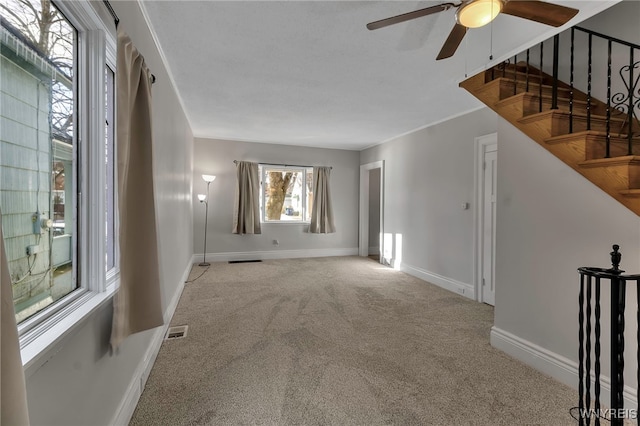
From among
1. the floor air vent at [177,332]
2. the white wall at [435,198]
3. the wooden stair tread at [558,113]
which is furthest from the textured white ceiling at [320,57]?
the floor air vent at [177,332]

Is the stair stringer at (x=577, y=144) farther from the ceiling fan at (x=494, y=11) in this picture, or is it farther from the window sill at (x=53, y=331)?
the window sill at (x=53, y=331)

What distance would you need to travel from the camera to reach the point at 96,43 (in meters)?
1.36

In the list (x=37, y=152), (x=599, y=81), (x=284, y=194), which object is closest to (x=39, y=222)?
(x=37, y=152)

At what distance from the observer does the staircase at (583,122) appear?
172 cm

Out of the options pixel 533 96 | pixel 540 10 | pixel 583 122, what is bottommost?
pixel 583 122

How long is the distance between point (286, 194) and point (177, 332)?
13.2 feet

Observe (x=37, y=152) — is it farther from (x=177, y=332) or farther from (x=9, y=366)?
(x=177, y=332)

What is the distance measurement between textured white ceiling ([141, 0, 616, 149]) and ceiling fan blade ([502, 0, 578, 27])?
1.63 feet

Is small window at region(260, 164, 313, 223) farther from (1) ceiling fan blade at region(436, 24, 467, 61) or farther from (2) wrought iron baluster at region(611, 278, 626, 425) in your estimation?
(2) wrought iron baluster at region(611, 278, 626, 425)

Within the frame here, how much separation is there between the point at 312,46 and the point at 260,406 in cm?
255

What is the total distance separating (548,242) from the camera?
217cm

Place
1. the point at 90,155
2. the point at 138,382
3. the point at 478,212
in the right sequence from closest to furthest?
the point at 90,155 → the point at 138,382 → the point at 478,212

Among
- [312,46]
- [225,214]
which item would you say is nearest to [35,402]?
[312,46]

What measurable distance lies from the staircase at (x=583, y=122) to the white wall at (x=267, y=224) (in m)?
4.12
